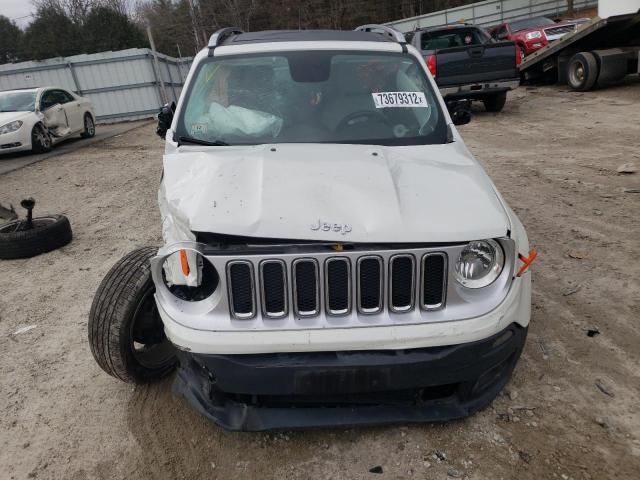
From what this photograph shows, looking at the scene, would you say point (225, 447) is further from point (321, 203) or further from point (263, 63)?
point (263, 63)

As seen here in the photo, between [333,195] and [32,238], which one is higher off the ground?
[333,195]

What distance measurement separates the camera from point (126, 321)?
109 inches

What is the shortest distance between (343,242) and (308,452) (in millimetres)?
1129

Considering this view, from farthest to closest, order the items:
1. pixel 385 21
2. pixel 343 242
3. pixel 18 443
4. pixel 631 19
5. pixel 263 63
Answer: pixel 385 21 → pixel 631 19 → pixel 263 63 → pixel 18 443 → pixel 343 242

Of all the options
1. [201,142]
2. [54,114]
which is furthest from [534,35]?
[201,142]

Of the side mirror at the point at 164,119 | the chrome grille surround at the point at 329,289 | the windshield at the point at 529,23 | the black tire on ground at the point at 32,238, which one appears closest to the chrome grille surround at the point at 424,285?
the chrome grille surround at the point at 329,289

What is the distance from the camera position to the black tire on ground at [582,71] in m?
12.5

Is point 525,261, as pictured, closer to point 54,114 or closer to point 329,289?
point 329,289

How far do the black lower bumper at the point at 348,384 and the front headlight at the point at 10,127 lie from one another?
11.0 metres

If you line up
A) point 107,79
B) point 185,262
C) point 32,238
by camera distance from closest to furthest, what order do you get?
point 185,262 → point 32,238 → point 107,79

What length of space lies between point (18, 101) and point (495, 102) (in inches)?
452

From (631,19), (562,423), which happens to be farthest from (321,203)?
(631,19)

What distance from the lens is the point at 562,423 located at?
2.60 metres

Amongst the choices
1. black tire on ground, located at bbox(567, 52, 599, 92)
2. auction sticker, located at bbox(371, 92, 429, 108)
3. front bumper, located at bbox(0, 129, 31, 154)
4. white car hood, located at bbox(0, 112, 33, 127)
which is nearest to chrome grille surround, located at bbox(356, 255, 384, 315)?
auction sticker, located at bbox(371, 92, 429, 108)
